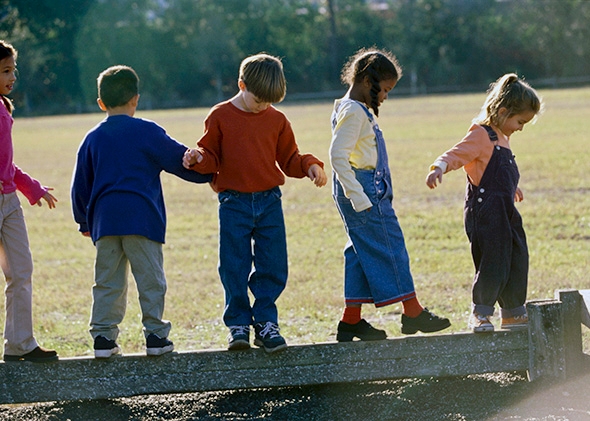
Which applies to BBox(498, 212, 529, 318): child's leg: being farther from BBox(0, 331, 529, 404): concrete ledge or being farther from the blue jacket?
the blue jacket

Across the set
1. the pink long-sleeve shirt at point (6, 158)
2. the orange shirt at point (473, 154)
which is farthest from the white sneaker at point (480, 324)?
the pink long-sleeve shirt at point (6, 158)

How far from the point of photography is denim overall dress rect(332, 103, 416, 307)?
15.8ft

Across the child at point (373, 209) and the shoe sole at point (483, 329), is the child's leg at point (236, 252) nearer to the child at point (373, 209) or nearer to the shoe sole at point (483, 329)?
the child at point (373, 209)

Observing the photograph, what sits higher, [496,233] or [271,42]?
[271,42]

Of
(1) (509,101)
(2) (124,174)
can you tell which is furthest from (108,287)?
(1) (509,101)

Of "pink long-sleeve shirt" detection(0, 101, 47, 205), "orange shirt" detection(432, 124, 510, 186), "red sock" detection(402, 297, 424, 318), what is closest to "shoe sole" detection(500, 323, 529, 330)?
"red sock" detection(402, 297, 424, 318)

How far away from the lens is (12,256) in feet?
15.9

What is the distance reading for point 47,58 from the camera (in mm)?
68750

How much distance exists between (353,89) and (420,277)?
11.5 feet

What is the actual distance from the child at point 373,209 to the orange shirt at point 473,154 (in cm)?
35

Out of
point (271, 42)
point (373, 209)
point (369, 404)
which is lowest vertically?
point (369, 404)

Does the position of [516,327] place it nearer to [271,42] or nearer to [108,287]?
[108,287]

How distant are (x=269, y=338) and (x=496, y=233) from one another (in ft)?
4.38

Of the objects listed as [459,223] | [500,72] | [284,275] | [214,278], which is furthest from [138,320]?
[500,72]
